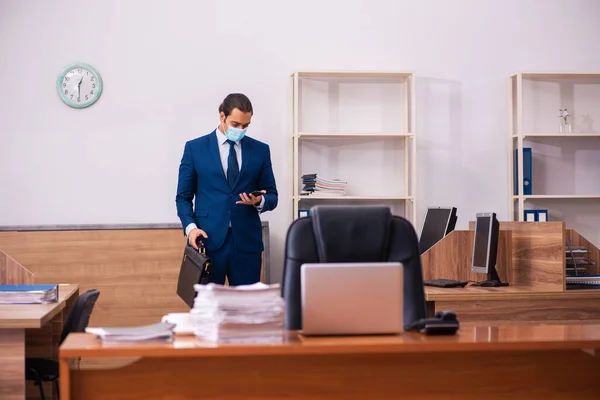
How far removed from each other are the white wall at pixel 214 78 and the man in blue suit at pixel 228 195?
1.56 m

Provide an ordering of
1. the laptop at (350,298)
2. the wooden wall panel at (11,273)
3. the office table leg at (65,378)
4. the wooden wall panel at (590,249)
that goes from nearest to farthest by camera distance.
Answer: the office table leg at (65,378) → the laptop at (350,298) → the wooden wall panel at (11,273) → the wooden wall panel at (590,249)

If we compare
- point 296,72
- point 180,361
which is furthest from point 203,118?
point 180,361

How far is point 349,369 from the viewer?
2.20 meters

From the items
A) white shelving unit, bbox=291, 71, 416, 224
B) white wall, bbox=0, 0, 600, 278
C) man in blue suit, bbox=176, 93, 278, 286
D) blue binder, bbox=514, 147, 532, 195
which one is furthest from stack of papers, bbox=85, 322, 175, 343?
blue binder, bbox=514, 147, 532, 195

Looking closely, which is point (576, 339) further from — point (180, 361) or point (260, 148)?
point (260, 148)

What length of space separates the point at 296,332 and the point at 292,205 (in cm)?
345

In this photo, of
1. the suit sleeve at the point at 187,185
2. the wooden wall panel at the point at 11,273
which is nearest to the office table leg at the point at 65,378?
the wooden wall panel at the point at 11,273

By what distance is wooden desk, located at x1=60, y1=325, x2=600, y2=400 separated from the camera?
82.6 inches

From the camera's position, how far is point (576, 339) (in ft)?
7.31

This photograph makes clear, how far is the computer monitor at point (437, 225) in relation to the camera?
5027mm

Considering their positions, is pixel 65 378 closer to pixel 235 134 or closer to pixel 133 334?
pixel 133 334

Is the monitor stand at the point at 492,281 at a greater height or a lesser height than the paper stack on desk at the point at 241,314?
lesser

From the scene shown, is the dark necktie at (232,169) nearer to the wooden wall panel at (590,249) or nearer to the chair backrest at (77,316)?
the chair backrest at (77,316)

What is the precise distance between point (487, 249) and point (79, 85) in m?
3.16
